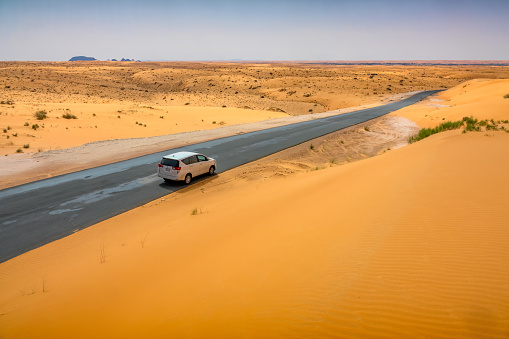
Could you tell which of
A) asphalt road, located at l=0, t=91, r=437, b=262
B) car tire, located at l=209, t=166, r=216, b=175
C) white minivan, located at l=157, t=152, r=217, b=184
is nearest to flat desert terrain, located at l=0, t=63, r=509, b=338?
asphalt road, located at l=0, t=91, r=437, b=262

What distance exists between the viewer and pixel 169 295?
611cm

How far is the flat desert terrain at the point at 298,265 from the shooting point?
4715mm

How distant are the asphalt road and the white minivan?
506mm

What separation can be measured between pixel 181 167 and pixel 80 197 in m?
4.68

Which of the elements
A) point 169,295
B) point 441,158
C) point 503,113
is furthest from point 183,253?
point 503,113

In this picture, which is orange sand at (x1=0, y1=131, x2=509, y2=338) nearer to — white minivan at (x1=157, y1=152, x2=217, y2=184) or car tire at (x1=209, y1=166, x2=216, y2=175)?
white minivan at (x1=157, y1=152, x2=217, y2=184)

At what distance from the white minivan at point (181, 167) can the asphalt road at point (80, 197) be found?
0.51 metres

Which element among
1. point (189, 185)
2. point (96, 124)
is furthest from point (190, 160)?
point (96, 124)

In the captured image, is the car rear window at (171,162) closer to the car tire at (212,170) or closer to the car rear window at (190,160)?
the car rear window at (190,160)

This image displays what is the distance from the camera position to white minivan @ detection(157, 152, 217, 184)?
16.4m

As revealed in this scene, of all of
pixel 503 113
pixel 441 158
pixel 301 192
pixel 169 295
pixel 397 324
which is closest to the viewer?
pixel 397 324

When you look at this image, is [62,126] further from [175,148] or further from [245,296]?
[245,296]

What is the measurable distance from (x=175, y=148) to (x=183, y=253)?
17.7 meters

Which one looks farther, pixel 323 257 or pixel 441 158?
pixel 441 158
